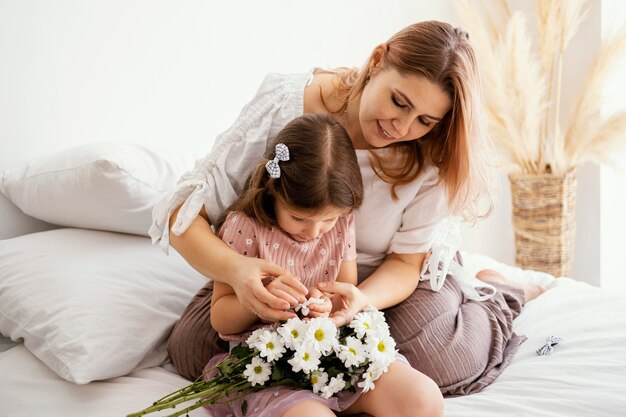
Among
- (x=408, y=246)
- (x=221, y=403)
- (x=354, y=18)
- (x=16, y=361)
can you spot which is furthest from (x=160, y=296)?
(x=354, y=18)

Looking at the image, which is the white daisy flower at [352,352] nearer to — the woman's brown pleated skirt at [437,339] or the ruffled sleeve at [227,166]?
the woman's brown pleated skirt at [437,339]

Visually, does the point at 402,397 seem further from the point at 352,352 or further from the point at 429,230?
the point at 429,230

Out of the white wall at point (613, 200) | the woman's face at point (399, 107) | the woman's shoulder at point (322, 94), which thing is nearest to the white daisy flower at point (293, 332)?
the woman's face at point (399, 107)

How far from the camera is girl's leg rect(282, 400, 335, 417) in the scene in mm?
1206

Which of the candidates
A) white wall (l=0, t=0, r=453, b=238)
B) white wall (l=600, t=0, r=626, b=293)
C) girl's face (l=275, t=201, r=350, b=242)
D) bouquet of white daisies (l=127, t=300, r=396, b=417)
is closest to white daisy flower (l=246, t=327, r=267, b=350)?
bouquet of white daisies (l=127, t=300, r=396, b=417)

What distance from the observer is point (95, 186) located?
5.69 ft

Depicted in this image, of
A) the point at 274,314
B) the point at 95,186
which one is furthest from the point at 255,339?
the point at 95,186

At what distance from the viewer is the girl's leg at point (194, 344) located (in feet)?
5.08

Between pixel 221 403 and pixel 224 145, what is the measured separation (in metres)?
0.58

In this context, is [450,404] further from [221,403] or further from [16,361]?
[16,361]

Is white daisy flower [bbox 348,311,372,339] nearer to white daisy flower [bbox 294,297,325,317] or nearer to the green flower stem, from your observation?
white daisy flower [bbox 294,297,325,317]

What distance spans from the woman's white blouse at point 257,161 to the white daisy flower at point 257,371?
40 centimetres

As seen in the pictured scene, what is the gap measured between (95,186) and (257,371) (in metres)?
0.72

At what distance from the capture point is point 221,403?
1.33 m
